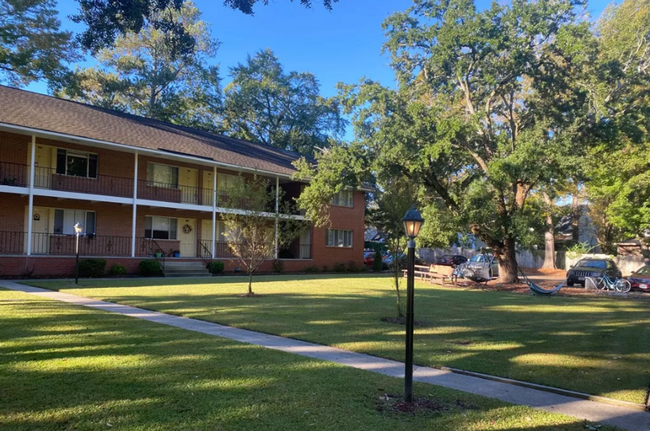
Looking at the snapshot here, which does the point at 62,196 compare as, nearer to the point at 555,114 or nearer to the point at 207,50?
the point at 555,114

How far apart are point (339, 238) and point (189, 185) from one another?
1110 centimetres

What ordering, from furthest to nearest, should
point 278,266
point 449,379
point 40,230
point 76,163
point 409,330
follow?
1. point 278,266
2. point 76,163
3. point 40,230
4. point 449,379
5. point 409,330

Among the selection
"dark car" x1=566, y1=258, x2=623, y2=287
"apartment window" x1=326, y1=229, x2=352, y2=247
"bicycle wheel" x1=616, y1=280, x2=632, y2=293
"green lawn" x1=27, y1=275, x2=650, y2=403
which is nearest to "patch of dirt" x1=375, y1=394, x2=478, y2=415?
"green lawn" x1=27, y1=275, x2=650, y2=403

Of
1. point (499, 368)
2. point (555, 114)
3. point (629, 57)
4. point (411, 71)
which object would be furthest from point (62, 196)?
point (629, 57)

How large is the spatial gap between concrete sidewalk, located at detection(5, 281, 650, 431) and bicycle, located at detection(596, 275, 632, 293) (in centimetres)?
1827

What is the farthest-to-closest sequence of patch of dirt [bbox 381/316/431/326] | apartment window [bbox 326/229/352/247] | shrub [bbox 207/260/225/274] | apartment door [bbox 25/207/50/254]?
apartment window [bbox 326/229/352/247]
shrub [bbox 207/260/225/274]
apartment door [bbox 25/207/50/254]
patch of dirt [bbox 381/316/431/326]

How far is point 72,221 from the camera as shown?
74.9 ft

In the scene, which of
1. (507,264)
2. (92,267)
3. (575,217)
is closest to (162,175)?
(92,267)

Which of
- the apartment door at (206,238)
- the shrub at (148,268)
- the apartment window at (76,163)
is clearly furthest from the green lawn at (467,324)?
the apartment door at (206,238)

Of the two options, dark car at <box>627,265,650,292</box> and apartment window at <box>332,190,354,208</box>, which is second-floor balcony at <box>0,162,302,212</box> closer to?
apartment window at <box>332,190,354,208</box>

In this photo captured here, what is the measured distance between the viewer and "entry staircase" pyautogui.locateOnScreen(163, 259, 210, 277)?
77.6 ft

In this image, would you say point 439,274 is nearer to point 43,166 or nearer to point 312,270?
point 312,270

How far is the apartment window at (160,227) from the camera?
2567 cm

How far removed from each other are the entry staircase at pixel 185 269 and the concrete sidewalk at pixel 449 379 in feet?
43.4
